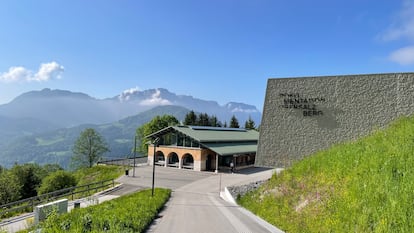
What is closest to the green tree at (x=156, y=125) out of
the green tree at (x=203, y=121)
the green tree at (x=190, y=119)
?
the green tree at (x=190, y=119)

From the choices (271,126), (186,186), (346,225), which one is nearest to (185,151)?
(186,186)

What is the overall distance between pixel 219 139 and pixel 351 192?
3274cm

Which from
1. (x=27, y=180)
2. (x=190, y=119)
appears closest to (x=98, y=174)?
(x=27, y=180)

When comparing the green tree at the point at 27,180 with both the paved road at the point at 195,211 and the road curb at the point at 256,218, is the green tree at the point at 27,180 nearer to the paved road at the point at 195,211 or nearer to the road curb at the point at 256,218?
the paved road at the point at 195,211

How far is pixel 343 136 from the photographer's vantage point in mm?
19656

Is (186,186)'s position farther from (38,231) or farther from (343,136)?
(38,231)

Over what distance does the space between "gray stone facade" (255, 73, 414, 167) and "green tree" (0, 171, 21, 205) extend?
115ft

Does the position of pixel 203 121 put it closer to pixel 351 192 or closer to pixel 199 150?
pixel 199 150

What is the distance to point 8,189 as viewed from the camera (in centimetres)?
3922

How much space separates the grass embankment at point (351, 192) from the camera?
26.4ft

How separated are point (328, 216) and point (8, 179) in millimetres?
45990

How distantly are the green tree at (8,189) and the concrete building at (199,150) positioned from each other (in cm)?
1896

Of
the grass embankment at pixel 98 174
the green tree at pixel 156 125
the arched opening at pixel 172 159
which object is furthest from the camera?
the green tree at pixel 156 125

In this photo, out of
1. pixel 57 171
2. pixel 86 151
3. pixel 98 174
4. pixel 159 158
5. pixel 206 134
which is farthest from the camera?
pixel 86 151
